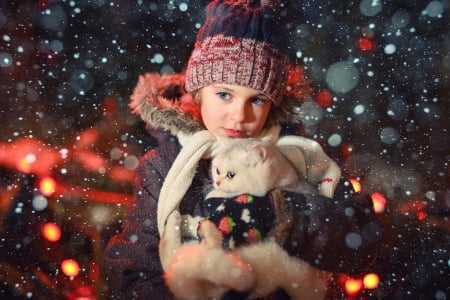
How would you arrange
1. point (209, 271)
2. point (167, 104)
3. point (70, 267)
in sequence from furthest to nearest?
point (70, 267) < point (167, 104) < point (209, 271)

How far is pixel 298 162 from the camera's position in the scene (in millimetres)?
871

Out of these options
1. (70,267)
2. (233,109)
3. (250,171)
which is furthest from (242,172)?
(70,267)

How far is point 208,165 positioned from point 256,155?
4.6 inches

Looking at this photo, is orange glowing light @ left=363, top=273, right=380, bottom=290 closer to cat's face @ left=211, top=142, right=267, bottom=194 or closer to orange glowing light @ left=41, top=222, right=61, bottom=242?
cat's face @ left=211, top=142, right=267, bottom=194

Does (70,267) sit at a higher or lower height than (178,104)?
Result: lower

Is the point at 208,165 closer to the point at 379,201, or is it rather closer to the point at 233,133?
the point at 233,133

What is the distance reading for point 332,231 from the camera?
2.75ft

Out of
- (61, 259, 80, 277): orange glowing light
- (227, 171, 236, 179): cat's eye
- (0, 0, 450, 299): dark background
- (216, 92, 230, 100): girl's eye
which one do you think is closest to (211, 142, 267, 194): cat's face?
(227, 171, 236, 179): cat's eye

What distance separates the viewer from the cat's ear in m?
0.81

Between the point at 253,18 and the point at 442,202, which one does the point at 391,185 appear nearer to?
the point at 442,202

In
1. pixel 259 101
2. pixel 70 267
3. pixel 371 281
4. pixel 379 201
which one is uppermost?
pixel 259 101

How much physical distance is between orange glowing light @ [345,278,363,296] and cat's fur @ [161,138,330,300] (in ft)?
0.43

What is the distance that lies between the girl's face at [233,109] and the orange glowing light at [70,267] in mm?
442

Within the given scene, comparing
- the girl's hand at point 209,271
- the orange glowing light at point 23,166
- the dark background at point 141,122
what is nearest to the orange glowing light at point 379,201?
the dark background at point 141,122
